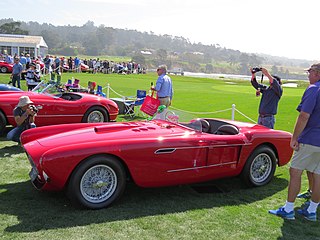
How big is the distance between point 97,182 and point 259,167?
270 centimetres

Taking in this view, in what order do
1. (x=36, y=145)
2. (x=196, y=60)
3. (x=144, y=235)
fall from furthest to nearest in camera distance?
(x=196, y=60) → (x=36, y=145) → (x=144, y=235)

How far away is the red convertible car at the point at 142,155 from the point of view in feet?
14.3

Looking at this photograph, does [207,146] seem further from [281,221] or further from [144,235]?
[144,235]

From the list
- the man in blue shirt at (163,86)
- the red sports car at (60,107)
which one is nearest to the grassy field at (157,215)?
the red sports car at (60,107)

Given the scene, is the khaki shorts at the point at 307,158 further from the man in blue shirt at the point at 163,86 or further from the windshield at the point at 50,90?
the windshield at the point at 50,90

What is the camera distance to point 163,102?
1014 cm

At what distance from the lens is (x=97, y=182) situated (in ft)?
14.7

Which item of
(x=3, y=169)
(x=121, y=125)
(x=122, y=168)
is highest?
(x=121, y=125)

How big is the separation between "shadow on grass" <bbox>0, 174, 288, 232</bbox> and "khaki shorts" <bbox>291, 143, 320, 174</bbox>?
0.97m

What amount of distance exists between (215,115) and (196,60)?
427 feet

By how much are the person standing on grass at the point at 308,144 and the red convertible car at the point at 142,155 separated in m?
1.02

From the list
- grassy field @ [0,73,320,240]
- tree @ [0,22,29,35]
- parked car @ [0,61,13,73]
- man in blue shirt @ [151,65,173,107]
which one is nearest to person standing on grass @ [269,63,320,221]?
grassy field @ [0,73,320,240]

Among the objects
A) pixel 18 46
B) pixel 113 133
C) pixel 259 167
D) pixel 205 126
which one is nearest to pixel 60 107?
pixel 113 133

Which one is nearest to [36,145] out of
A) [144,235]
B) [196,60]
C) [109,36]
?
[144,235]
